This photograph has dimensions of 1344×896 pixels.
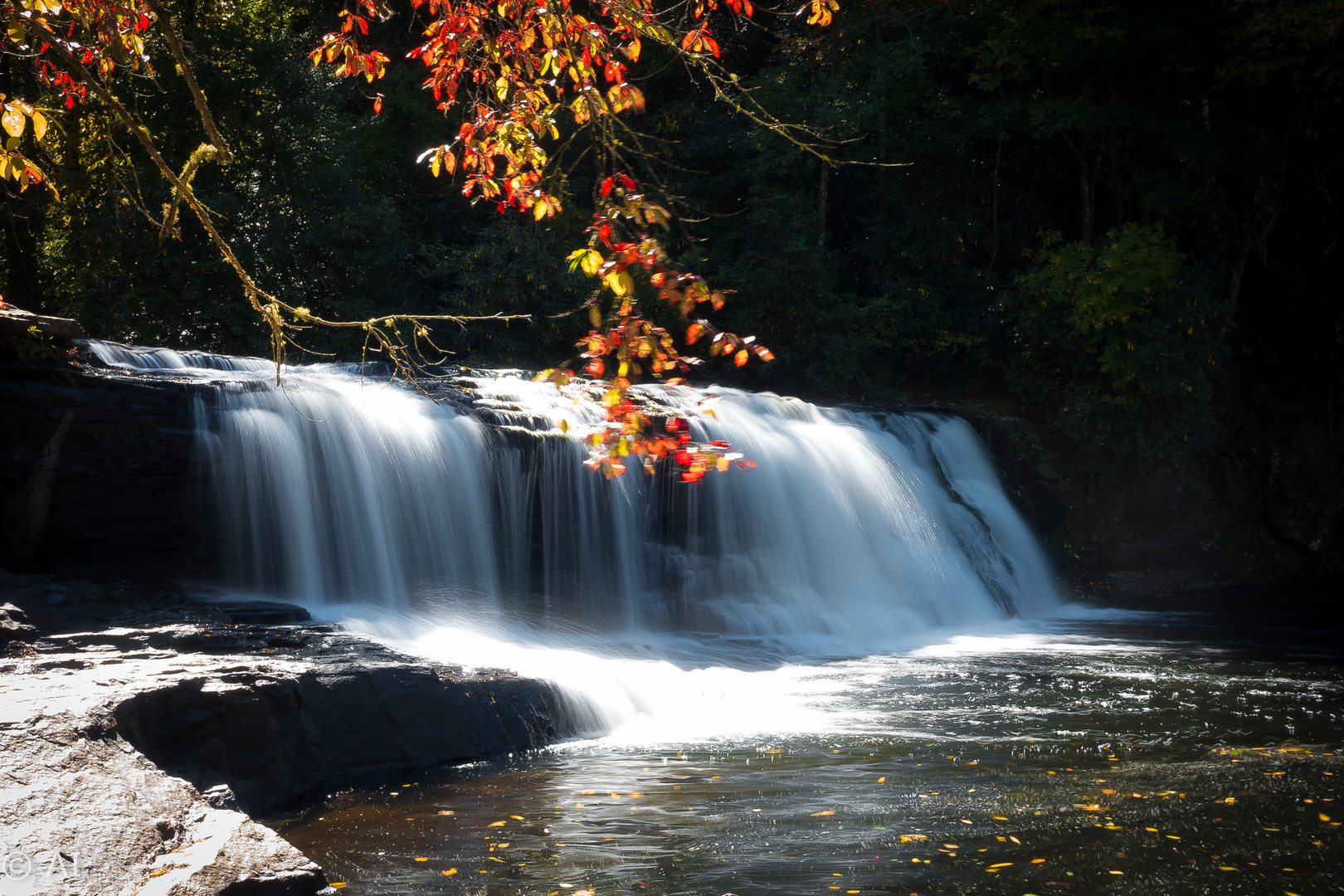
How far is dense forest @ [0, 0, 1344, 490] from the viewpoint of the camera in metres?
16.8

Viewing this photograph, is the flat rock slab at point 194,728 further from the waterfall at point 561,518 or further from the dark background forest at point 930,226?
the dark background forest at point 930,226

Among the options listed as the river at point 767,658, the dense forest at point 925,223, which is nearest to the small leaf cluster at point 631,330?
the river at point 767,658

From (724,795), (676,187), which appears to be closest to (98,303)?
(676,187)

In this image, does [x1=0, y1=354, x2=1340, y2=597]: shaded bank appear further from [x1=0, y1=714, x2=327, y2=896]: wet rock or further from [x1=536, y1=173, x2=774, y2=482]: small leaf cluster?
[x1=536, y1=173, x2=774, y2=482]: small leaf cluster

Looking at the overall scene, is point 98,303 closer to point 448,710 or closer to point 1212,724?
point 448,710

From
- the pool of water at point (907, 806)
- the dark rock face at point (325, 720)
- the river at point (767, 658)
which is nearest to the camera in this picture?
the pool of water at point (907, 806)

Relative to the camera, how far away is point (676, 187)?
2159cm

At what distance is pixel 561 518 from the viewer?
11070mm

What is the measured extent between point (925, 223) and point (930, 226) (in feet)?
0.40

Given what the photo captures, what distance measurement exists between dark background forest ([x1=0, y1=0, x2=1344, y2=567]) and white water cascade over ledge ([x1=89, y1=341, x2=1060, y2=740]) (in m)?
4.79

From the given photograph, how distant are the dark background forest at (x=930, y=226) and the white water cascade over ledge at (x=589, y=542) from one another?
15.7ft

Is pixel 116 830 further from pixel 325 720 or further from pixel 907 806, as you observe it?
pixel 907 806

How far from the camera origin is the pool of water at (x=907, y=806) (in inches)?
174

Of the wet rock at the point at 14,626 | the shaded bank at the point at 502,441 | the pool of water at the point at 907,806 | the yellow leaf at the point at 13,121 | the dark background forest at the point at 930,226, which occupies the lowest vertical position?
the pool of water at the point at 907,806
